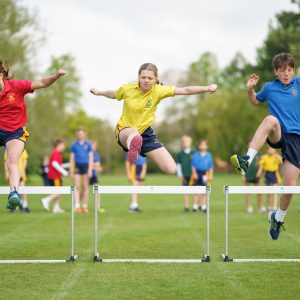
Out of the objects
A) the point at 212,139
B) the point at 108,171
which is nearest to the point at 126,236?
the point at 212,139

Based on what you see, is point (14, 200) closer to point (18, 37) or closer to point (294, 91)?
point (294, 91)

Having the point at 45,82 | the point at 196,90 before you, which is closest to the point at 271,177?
the point at 196,90

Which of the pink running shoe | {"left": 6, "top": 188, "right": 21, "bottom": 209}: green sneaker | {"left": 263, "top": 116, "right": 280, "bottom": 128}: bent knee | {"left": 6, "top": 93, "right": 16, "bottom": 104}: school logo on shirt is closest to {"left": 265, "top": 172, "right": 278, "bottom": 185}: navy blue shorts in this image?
{"left": 263, "top": 116, "right": 280, "bottom": 128}: bent knee

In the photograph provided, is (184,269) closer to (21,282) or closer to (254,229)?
(21,282)

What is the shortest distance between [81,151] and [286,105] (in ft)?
33.3

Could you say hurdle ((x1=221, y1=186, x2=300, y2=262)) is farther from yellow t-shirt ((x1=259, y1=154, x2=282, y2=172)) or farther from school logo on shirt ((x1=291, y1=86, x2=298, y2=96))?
yellow t-shirt ((x1=259, y1=154, x2=282, y2=172))

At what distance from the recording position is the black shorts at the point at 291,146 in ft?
27.1

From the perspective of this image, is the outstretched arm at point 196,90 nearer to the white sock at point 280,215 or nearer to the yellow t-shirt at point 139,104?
the yellow t-shirt at point 139,104

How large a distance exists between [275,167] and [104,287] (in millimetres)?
11777

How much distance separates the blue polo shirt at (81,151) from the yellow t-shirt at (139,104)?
8625 mm

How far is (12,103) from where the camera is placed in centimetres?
867

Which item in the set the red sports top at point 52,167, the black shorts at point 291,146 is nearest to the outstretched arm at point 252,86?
the black shorts at point 291,146

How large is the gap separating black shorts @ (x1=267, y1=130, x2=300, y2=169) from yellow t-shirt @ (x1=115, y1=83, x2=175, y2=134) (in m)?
1.78

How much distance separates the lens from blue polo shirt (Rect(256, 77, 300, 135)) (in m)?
8.22
